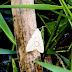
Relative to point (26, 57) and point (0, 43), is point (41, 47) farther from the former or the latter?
point (0, 43)

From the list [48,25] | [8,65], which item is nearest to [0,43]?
[8,65]

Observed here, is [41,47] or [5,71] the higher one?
[41,47]

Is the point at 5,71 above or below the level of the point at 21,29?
below

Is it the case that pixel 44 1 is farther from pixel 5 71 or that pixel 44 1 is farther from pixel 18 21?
pixel 5 71

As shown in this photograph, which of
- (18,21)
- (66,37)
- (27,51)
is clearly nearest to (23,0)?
(18,21)

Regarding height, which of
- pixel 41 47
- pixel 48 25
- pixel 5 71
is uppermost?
pixel 48 25

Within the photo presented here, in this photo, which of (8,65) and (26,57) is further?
(8,65)
